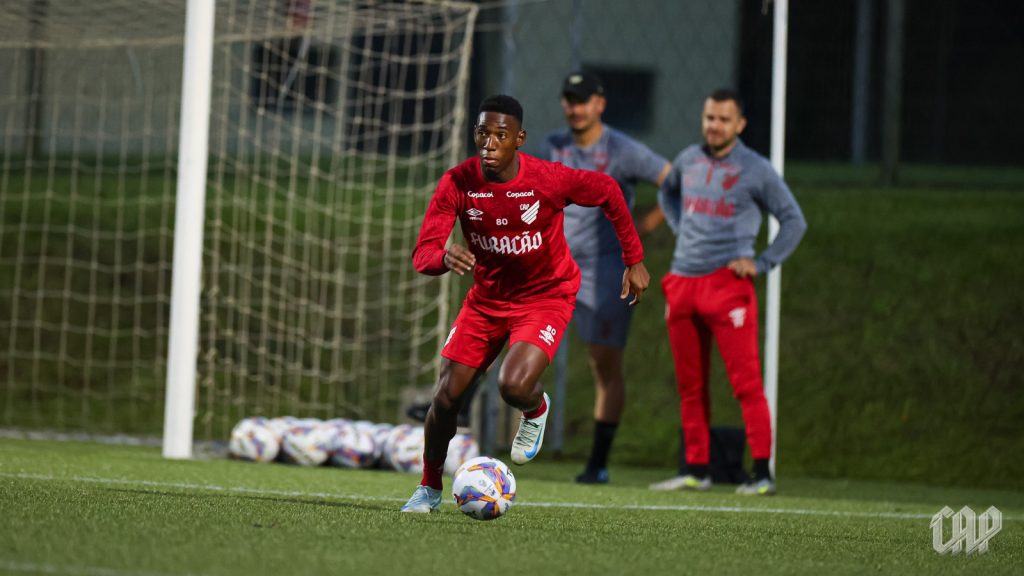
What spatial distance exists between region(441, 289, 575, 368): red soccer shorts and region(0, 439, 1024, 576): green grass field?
0.67 metres

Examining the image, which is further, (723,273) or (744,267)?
(723,273)

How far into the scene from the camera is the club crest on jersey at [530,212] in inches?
228

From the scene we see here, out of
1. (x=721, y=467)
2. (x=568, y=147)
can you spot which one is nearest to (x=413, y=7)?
(x=568, y=147)

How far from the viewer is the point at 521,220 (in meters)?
5.78

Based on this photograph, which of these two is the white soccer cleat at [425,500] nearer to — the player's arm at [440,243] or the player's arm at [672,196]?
the player's arm at [440,243]

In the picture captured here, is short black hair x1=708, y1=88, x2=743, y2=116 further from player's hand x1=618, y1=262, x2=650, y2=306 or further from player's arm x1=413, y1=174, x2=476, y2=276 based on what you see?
player's arm x1=413, y1=174, x2=476, y2=276

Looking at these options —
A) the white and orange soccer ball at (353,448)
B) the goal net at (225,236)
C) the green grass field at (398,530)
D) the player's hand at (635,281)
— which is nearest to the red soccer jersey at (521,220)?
the player's hand at (635,281)

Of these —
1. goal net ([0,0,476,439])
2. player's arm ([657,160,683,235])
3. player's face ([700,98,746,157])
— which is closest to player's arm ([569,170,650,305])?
player's face ([700,98,746,157])

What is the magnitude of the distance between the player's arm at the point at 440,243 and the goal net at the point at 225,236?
3.66 metres

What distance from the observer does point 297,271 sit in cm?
1332

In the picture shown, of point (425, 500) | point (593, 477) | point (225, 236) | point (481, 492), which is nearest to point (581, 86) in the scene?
point (593, 477)

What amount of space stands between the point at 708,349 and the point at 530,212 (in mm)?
2604

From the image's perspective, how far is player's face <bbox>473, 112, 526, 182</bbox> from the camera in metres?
5.66

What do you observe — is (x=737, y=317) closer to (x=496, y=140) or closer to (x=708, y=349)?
(x=708, y=349)
